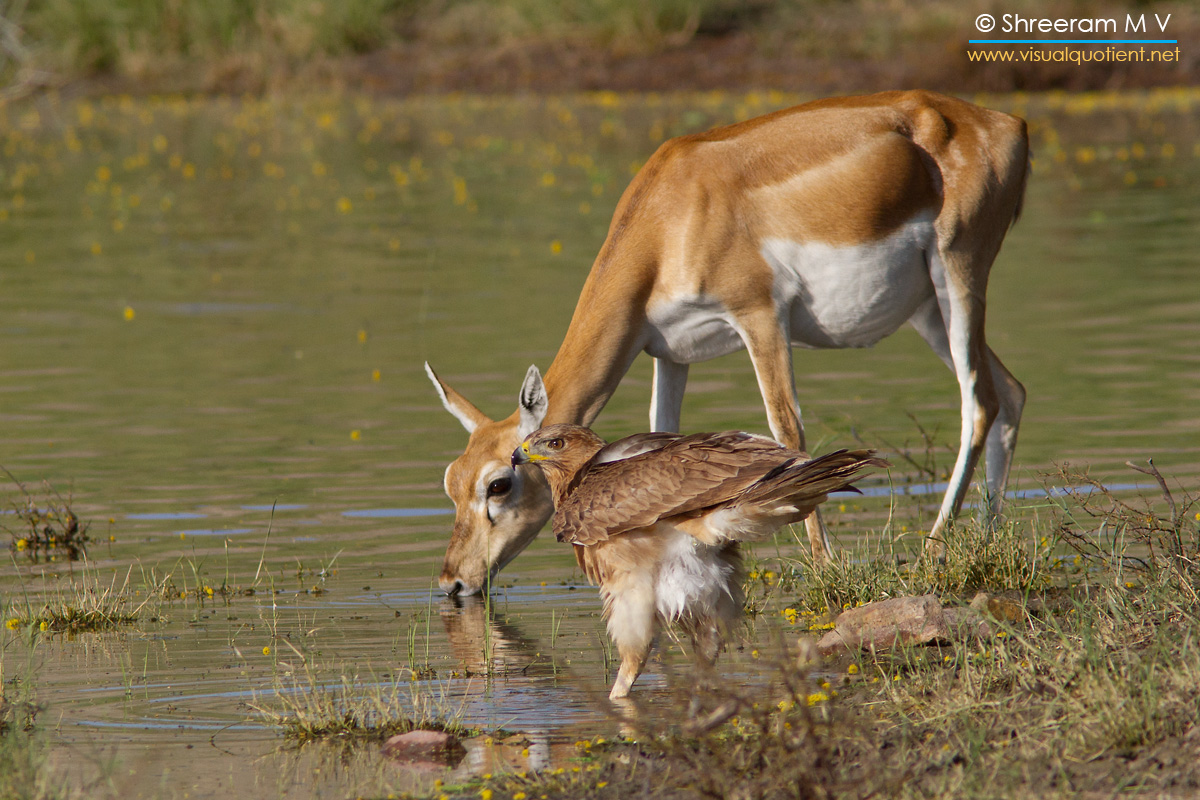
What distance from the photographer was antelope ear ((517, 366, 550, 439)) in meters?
7.86

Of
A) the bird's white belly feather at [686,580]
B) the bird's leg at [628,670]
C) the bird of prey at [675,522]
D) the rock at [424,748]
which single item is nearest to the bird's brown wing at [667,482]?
the bird of prey at [675,522]

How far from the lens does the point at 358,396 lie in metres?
13.0

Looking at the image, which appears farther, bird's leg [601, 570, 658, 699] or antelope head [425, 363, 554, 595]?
antelope head [425, 363, 554, 595]

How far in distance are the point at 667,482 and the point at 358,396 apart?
7038 millimetres

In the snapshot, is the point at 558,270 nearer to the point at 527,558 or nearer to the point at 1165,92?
the point at 527,558

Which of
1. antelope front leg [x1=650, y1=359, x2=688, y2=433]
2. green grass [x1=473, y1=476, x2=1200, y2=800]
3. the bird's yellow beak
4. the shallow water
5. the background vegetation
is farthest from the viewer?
the background vegetation

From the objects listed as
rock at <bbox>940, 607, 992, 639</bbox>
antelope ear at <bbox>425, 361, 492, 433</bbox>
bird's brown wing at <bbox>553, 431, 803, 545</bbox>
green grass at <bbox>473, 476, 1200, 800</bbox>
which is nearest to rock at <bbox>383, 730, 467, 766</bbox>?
green grass at <bbox>473, 476, 1200, 800</bbox>

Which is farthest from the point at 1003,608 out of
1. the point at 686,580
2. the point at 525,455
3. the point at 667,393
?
the point at 667,393

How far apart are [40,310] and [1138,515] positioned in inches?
485

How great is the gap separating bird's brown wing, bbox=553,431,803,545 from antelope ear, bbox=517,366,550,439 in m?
1.34

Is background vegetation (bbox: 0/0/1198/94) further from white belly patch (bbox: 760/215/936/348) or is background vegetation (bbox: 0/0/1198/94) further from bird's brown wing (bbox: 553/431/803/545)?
bird's brown wing (bbox: 553/431/803/545)

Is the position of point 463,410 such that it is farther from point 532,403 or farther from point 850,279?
point 850,279

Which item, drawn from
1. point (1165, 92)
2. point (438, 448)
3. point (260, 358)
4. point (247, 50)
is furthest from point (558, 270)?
point (247, 50)

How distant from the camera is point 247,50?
4166 cm
